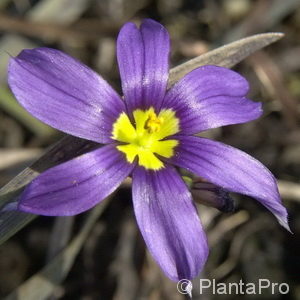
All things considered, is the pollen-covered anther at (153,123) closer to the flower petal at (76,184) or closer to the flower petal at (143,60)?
the flower petal at (143,60)

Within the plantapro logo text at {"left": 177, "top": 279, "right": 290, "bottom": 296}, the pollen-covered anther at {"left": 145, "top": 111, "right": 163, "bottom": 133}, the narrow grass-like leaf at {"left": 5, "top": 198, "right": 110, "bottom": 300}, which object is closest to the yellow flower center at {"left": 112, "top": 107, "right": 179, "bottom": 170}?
the pollen-covered anther at {"left": 145, "top": 111, "right": 163, "bottom": 133}

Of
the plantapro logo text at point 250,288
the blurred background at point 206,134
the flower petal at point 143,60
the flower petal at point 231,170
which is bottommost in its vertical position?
the plantapro logo text at point 250,288

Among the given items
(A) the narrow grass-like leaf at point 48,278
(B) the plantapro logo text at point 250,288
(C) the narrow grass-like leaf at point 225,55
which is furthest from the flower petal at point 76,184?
(B) the plantapro logo text at point 250,288

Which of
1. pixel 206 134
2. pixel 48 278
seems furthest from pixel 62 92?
pixel 206 134

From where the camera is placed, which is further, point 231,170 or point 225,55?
point 225,55

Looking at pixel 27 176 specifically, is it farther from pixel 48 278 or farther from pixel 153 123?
pixel 48 278

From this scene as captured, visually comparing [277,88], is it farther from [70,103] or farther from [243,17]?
[70,103]
